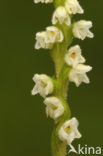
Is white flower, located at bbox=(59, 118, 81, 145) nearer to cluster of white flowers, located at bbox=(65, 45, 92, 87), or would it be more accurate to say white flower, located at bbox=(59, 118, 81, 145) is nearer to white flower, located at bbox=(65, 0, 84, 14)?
cluster of white flowers, located at bbox=(65, 45, 92, 87)

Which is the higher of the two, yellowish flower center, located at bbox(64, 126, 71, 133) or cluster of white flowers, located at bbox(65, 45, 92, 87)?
cluster of white flowers, located at bbox(65, 45, 92, 87)

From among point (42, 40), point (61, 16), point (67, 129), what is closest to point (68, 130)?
point (67, 129)

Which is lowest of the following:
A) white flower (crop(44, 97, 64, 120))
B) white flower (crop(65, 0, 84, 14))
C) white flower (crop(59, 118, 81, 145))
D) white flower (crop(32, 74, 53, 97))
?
white flower (crop(59, 118, 81, 145))

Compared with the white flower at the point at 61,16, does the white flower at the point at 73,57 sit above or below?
below

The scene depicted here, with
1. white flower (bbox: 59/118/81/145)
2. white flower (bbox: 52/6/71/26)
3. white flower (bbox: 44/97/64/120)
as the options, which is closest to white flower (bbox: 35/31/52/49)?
white flower (bbox: 52/6/71/26)

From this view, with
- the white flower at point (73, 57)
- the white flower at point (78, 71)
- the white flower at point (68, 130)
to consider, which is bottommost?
the white flower at point (68, 130)

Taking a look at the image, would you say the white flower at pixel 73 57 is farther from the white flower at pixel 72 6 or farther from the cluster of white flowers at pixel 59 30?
the white flower at pixel 72 6

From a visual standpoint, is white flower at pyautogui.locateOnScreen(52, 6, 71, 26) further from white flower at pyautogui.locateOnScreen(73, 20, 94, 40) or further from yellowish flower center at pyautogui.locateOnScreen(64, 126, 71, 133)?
yellowish flower center at pyautogui.locateOnScreen(64, 126, 71, 133)

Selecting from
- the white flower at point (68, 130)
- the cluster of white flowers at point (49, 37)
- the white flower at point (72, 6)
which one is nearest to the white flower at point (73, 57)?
the cluster of white flowers at point (49, 37)
